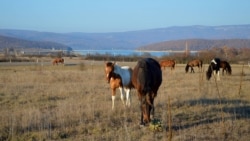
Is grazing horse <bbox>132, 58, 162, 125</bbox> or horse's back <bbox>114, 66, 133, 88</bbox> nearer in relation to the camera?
grazing horse <bbox>132, 58, 162, 125</bbox>

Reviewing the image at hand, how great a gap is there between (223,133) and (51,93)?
9.83 meters

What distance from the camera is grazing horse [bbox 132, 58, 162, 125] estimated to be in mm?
10344

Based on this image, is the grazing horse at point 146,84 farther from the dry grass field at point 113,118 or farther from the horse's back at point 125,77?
the horse's back at point 125,77

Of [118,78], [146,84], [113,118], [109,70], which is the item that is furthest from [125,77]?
[146,84]

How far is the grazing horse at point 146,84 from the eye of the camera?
10.3 m

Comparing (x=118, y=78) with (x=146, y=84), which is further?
(x=118, y=78)

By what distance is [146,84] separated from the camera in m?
10.9

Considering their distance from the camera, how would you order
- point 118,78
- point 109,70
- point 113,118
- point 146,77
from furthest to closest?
1. point 118,78
2. point 109,70
3. point 113,118
4. point 146,77

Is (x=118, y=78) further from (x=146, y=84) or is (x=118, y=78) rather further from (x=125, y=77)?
(x=146, y=84)

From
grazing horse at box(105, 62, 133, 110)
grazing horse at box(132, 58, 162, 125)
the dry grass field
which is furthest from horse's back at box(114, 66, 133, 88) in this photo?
grazing horse at box(132, 58, 162, 125)

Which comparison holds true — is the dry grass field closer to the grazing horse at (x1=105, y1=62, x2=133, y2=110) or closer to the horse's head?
the grazing horse at (x1=105, y1=62, x2=133, y2=110)

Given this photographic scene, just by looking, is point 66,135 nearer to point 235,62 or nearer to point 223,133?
point 223,133

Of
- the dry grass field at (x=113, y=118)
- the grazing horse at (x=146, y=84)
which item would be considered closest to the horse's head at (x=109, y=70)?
the dry grass field at (x=113, y=118)

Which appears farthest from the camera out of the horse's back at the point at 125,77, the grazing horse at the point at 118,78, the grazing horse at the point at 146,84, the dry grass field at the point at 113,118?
the horse's back at the point at 125,77
